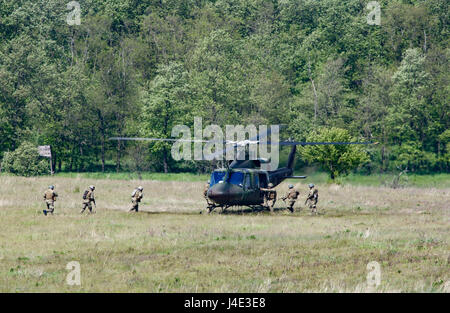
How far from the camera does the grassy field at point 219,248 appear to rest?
49.8ft

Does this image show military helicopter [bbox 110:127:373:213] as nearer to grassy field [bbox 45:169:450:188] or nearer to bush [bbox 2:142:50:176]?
bush [bbox 2:142:50:176]

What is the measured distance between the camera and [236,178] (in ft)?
95.8

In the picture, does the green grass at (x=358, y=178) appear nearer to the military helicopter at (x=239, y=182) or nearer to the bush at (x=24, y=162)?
the bush at (x=24, y=162)

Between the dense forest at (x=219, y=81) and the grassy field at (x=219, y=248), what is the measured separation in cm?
3461

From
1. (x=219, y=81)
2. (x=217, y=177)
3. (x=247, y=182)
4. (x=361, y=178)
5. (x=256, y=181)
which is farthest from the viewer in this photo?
(x=219, y=81)

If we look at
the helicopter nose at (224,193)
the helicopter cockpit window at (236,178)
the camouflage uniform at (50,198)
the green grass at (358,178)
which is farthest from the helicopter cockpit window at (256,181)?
the green grass at (358,178)

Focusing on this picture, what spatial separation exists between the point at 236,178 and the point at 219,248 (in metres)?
9.53

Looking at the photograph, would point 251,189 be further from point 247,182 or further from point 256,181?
point 256,181

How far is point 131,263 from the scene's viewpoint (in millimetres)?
17391

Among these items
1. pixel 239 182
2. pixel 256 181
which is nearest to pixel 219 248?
pixel 239 182

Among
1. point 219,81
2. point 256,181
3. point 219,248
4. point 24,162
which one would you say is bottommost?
point 24,162

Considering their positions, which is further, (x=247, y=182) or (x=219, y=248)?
(x=247, y=182)
